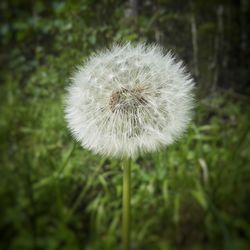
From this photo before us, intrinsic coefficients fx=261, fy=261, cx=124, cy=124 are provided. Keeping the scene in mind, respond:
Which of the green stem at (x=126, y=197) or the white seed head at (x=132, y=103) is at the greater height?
the white seed head at (x=132, y=103)

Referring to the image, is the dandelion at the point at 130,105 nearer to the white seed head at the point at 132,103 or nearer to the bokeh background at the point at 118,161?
the white seed head at the point at 132,103

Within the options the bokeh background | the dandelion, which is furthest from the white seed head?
the bokeh background

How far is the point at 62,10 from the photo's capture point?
45.0 inches

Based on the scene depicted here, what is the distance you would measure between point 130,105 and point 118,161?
0.52 meters

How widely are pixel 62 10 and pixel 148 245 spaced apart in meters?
1.12

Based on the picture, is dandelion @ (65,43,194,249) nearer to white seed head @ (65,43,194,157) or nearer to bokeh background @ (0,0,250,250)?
white seed head @ (65,43,194,157)

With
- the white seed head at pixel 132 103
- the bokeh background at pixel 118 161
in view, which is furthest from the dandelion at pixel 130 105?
the bokeh background at pixel 118 161

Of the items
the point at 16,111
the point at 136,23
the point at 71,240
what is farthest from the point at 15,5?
the point at 71,240

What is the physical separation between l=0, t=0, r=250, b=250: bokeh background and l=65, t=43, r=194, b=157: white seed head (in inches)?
14.4

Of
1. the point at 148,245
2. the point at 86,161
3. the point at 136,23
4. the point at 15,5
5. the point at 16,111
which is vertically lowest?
the point at 148,245

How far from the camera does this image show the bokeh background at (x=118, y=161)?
1.11 metres

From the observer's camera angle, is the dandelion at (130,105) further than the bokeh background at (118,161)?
No

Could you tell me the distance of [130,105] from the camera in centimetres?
61

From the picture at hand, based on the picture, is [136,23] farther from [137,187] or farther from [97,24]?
[137,187]
